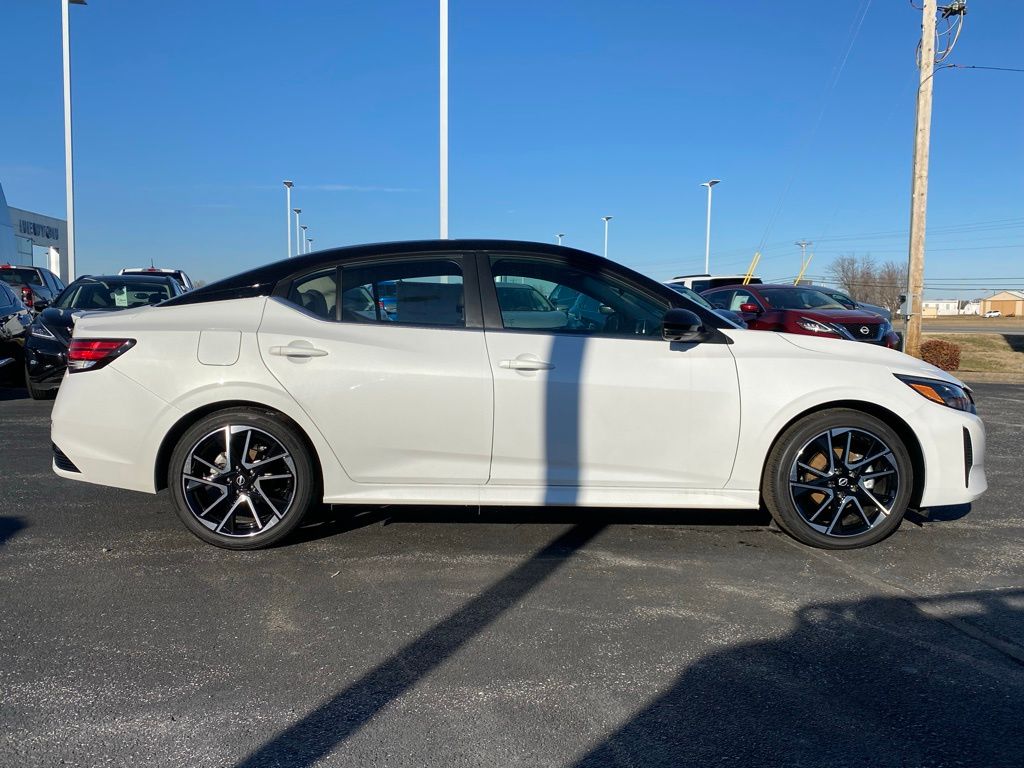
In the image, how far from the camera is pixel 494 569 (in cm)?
411

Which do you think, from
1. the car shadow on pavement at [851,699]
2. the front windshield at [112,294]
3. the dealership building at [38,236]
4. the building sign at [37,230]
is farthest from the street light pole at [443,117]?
the building sign at [37,230]

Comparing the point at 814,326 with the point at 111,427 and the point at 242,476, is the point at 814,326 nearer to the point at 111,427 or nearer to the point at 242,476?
the point at 242,476

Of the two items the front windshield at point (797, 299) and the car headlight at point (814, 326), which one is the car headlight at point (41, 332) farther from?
the front windshield at point (797, 299)

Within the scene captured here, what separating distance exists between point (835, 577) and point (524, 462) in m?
1.68

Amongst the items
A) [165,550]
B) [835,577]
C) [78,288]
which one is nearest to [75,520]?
[165,550]

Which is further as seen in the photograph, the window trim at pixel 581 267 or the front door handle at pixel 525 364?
the window trim at pixel 581 267

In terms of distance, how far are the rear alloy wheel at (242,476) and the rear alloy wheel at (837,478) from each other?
2.58 metres

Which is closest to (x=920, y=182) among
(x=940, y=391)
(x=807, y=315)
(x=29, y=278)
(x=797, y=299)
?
(x=797, y=299)

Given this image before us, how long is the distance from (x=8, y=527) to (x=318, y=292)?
2358 mm

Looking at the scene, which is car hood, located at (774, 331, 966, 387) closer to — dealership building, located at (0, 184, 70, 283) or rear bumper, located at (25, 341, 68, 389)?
rear bumper, located at (25, 341, 68, 389)

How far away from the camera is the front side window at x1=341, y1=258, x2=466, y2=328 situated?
172 inches

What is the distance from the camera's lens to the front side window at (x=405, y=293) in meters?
4.38

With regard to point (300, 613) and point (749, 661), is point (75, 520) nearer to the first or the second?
point (300, 613)

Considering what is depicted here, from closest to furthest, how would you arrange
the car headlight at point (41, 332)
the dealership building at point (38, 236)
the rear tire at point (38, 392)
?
the car headlight at point (41, 332) → the rear tire at point (38, 392) → the dealership building at point (38, 236)
